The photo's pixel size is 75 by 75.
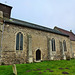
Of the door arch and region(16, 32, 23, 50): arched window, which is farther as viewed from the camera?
the door arch

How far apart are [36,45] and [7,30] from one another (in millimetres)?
6313

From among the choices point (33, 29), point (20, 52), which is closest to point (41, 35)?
point (33, 29)

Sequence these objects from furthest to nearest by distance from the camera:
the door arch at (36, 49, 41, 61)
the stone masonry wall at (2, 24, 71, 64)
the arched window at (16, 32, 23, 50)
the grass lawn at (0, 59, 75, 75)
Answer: the door arch at (36, 49, 41, 61), the arched window at (16, 32, 23, 50), the stone masonry wall at (2, 24, 71, 64), the grass lawn at (0, 59, 75, 75)

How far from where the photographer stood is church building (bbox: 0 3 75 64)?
10602 mm

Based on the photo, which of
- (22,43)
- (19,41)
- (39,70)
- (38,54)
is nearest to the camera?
(39,70)

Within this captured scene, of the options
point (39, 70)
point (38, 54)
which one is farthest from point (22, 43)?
point (39, 70)

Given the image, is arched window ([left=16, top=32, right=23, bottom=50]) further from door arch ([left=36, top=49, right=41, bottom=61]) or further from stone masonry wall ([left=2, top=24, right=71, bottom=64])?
door arch ([left=36, top=49, right=41, bottom=61])

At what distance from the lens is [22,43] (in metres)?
12.2

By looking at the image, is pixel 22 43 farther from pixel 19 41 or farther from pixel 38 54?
pixel 38 54

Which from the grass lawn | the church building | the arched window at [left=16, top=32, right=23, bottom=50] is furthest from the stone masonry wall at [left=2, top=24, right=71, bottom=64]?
the grass lawn

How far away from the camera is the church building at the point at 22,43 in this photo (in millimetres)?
10602

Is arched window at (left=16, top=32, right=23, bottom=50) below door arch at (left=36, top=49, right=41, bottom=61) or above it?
above

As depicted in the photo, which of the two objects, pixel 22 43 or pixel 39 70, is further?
pixel 22 43

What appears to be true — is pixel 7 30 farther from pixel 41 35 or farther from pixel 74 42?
pixel 74 42
